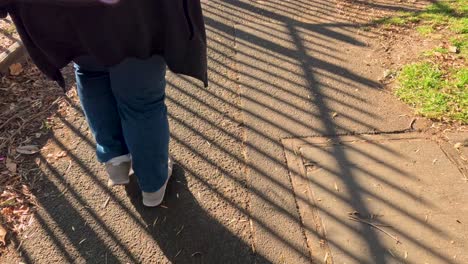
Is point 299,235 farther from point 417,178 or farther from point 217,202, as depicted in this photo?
point 417,178

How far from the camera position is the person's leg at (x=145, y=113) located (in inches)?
69.7

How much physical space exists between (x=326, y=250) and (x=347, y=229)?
19 centimetres

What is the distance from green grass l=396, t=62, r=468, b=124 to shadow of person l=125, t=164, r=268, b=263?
1.74m

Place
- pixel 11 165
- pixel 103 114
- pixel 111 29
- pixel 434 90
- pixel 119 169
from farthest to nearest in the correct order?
pixel 434 90, pixel 11 165, pixel 119 169, pixel 103 114, pixel 111 29

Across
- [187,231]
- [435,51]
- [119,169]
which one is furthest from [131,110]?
[435,51]

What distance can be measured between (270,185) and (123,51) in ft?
4.11

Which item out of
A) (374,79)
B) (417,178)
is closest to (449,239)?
(417,178)

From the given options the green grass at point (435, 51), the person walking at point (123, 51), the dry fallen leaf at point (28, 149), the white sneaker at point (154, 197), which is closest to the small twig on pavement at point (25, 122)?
the dry fallen leaf at point (28, 149)

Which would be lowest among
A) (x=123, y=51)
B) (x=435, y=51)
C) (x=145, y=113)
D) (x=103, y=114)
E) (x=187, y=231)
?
(x=187, y=231)

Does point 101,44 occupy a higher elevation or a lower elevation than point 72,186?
higher

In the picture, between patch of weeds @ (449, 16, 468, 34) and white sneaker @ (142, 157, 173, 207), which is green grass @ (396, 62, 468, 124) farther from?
white sneaker @ (142, 157, 173, 207)

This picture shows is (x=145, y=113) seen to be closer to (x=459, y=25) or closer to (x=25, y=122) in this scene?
(x=25, y=122)

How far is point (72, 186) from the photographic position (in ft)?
8.29

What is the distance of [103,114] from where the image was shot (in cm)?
209
